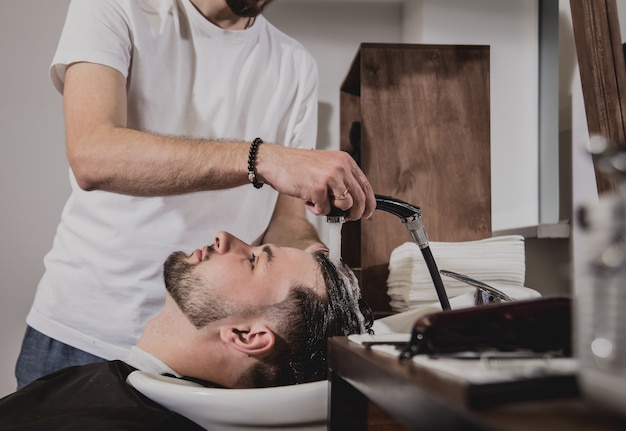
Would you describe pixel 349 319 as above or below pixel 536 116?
below

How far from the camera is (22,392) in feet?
4.42

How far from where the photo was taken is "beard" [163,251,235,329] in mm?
1581

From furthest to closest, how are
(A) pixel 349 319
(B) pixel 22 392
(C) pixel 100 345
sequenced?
(C) pixel 100 345, (A) pixel 349 319, (B) pixel 22 392

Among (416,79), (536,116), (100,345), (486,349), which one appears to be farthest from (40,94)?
(486,349)

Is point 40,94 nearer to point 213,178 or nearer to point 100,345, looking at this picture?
point 100,345

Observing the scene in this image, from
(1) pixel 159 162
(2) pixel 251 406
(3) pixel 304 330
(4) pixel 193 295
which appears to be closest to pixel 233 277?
(4) pixel 193 295

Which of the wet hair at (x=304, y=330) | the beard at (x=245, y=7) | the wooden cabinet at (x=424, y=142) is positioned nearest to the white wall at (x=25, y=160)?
the beard at (x=245, y=7)

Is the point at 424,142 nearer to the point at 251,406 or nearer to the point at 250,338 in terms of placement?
the point at 250,338

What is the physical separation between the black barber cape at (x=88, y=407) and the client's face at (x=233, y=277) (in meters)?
0.27

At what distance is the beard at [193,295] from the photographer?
5.19 ft

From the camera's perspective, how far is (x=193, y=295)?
1.64m

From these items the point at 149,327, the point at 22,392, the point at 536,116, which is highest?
the point at 536,116

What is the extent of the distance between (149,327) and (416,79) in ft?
4.53

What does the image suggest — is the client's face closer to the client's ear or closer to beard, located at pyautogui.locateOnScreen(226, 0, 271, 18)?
the client's ear
